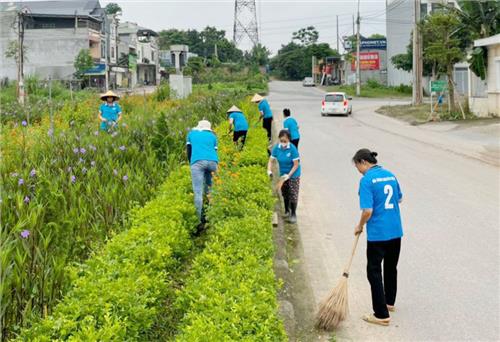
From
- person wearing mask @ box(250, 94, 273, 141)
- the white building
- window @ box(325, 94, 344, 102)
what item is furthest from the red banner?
person wearing mask @ box(250, 94, 273, 141)

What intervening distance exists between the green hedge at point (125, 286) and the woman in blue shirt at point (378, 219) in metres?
1.84

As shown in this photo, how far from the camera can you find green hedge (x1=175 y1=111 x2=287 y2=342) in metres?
3.61

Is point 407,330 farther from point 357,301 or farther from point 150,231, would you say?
point 150,231

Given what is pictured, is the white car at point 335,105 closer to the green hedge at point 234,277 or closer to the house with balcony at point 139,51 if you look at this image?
the green hedge at point 234,277

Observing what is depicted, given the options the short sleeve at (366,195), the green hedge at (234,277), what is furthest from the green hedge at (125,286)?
the short sleeve at (366,195)

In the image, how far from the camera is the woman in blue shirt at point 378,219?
504cm

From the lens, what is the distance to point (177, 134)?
10828 mm

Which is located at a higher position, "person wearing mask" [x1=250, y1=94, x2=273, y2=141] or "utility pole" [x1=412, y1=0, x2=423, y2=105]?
"utility pole" [x1=412, y1=0, x2=423, y2=105]

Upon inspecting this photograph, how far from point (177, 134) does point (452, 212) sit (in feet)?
17.2

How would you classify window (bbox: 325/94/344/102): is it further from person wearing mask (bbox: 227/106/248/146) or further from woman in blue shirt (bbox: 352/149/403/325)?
woman in blue shirt (bbox: 352/149/403/325)

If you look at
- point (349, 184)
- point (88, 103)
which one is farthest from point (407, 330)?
point (88, 103)

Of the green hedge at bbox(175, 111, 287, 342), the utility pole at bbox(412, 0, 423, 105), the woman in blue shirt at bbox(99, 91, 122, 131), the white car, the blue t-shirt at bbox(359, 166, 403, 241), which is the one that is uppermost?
the utility pole at bbox(412, 0, 423, 105)

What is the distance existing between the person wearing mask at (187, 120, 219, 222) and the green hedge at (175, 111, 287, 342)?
25 centimetres

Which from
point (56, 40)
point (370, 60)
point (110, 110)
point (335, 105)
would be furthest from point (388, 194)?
point (370, 60)
